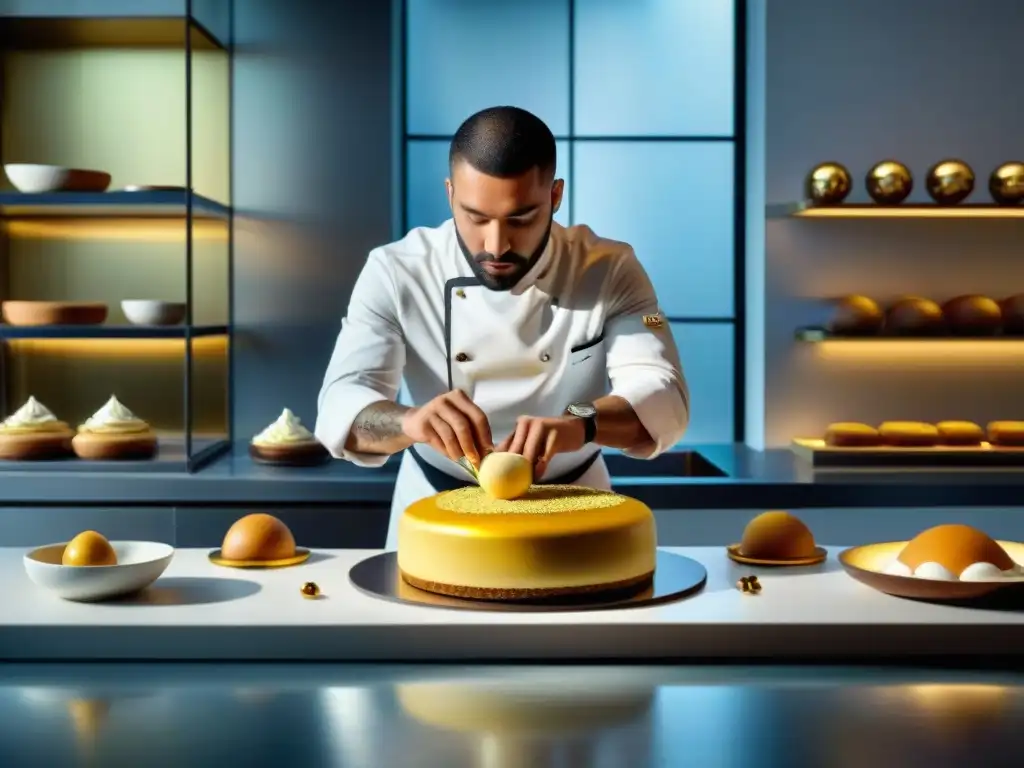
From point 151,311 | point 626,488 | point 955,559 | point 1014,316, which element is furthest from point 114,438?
point 1014,316

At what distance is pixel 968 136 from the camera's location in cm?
356

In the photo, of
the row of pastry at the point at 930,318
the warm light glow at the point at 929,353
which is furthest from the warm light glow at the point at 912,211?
the warm light glow at the point at 929,353

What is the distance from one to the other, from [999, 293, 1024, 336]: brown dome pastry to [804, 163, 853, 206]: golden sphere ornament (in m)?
0.57

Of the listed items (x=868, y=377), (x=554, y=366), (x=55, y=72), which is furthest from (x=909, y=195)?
(x=55, y=72)

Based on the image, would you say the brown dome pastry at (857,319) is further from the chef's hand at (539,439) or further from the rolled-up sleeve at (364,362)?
the chef's hand at (539,439)

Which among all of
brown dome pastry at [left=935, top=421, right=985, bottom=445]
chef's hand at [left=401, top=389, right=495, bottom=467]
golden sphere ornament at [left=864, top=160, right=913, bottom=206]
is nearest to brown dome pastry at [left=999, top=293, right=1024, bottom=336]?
brown dome pastry at [left=935, top=421, right=985, bottom=445]

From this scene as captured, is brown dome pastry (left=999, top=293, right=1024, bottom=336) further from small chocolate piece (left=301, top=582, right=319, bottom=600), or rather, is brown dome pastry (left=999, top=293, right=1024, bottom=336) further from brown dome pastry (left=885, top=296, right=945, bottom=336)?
small chocolate piece (left=301, top=582, right=319, bottom=600)

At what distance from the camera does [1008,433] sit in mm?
3270

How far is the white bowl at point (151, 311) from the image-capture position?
3.28 meters

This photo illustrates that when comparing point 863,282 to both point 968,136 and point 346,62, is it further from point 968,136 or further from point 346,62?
point 346,62

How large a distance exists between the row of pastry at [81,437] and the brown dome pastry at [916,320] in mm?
2072

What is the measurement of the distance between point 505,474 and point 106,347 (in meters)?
2.51

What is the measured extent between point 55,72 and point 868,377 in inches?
103

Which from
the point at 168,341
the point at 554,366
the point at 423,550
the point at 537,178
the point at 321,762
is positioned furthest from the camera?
the point at 168,341
